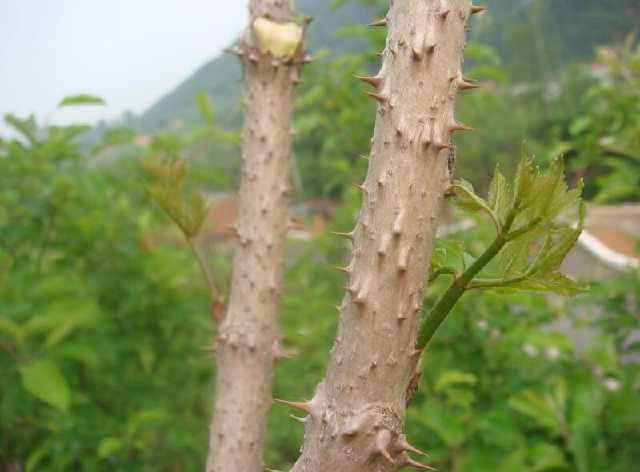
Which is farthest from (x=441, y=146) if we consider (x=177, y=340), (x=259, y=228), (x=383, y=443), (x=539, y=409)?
(x=177, y=340)

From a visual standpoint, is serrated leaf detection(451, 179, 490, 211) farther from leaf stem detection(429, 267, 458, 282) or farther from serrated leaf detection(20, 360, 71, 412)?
serrated leaf detection(20, 360, 71, 412)

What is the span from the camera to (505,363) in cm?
213

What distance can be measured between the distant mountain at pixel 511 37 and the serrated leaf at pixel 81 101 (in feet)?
1.59

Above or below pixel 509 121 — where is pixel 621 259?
below

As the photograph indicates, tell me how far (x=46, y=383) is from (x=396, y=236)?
1379mm

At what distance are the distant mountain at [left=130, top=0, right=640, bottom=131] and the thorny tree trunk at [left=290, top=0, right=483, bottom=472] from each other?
183cm

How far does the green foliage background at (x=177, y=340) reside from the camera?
5.55 feet

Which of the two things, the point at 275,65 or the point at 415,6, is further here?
the point at 275,65

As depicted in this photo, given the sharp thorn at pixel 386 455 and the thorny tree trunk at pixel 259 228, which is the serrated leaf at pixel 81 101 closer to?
the thorny tree trunk at pixel 259 228

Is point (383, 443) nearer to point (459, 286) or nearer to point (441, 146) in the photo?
point (459, 286)

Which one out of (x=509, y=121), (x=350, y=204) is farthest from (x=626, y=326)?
(x=509, y=121)

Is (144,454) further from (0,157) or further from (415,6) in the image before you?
(415,6)

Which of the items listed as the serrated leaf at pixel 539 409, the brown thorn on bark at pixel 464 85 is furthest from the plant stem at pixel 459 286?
the serrated leaf at pixel 539 409

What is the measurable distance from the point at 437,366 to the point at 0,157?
5.77 ft
